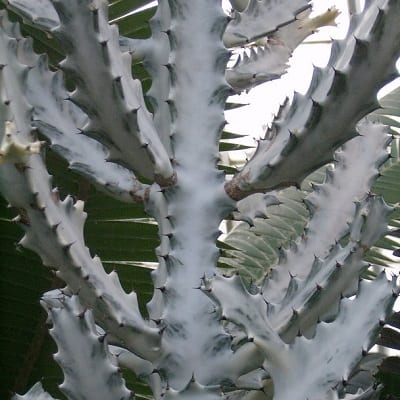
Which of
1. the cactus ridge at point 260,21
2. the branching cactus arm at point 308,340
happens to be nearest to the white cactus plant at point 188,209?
the branching cactus arm at point 308,340

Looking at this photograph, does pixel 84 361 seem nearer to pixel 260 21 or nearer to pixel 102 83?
pixel 102 83

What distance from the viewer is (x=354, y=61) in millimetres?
1423

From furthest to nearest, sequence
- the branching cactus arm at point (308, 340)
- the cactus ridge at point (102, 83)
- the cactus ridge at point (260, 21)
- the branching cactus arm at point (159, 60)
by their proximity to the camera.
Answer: the cactus ridge at point (260, 21) → the branching cactus arm at point (159, 60) → the cactus ridge at point (102, 83) → the branching cactus arm at point (308, 340)

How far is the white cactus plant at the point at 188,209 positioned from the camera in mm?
1395

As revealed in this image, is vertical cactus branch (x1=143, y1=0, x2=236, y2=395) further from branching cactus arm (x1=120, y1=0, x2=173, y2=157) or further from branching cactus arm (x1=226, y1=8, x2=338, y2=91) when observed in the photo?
branching cactus arm (x1=226, y1=8, x2=338, y2=91)

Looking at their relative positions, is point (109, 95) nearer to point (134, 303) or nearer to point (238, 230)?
point (134, 303)

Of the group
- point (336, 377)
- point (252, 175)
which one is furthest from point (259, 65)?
point (336, 377)

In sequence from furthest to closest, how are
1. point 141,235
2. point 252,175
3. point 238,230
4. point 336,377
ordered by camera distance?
point 238,230, point 141,235, point 252,175, point 336,377

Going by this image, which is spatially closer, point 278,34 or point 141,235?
point 278,34

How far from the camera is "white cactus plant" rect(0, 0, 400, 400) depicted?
4.58 ft

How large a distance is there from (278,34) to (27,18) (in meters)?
0.73

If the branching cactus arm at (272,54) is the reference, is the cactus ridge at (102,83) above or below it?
below

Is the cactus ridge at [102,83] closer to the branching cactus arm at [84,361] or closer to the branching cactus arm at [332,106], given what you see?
the branching cactus arm at [332,106]

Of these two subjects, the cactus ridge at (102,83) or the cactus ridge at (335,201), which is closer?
the cactus ridge at (102,83)
